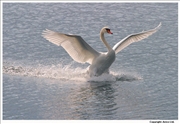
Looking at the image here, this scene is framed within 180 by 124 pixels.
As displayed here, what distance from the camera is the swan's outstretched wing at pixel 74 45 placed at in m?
16.8

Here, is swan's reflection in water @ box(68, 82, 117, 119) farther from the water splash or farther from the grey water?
the water splash

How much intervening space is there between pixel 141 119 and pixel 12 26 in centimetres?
920

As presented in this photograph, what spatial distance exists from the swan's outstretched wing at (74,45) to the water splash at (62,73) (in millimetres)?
456

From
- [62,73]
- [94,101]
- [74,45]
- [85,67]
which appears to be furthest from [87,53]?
[94,101]

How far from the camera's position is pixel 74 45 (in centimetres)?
1723

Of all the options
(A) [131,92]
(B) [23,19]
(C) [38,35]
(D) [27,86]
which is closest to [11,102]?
(D) [27,86]

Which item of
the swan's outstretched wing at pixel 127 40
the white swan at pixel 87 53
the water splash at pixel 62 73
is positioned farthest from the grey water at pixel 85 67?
the swan's outstretched wing at pixel 127 40

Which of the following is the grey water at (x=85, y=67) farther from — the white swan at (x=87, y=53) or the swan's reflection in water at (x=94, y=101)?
the white swan at (x=87, y=53)

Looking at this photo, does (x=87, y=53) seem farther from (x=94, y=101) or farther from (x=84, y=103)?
(x=84, y=103)

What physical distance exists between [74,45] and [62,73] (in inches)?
41.6

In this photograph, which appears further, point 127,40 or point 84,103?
point 127,40

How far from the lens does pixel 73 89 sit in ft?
53.6

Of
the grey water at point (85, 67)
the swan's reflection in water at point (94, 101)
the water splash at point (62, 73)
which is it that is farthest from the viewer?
the water splash at point (62, 73)

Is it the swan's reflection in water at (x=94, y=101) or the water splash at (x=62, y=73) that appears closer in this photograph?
the swan's reflection in water at (x=94, y=101)
